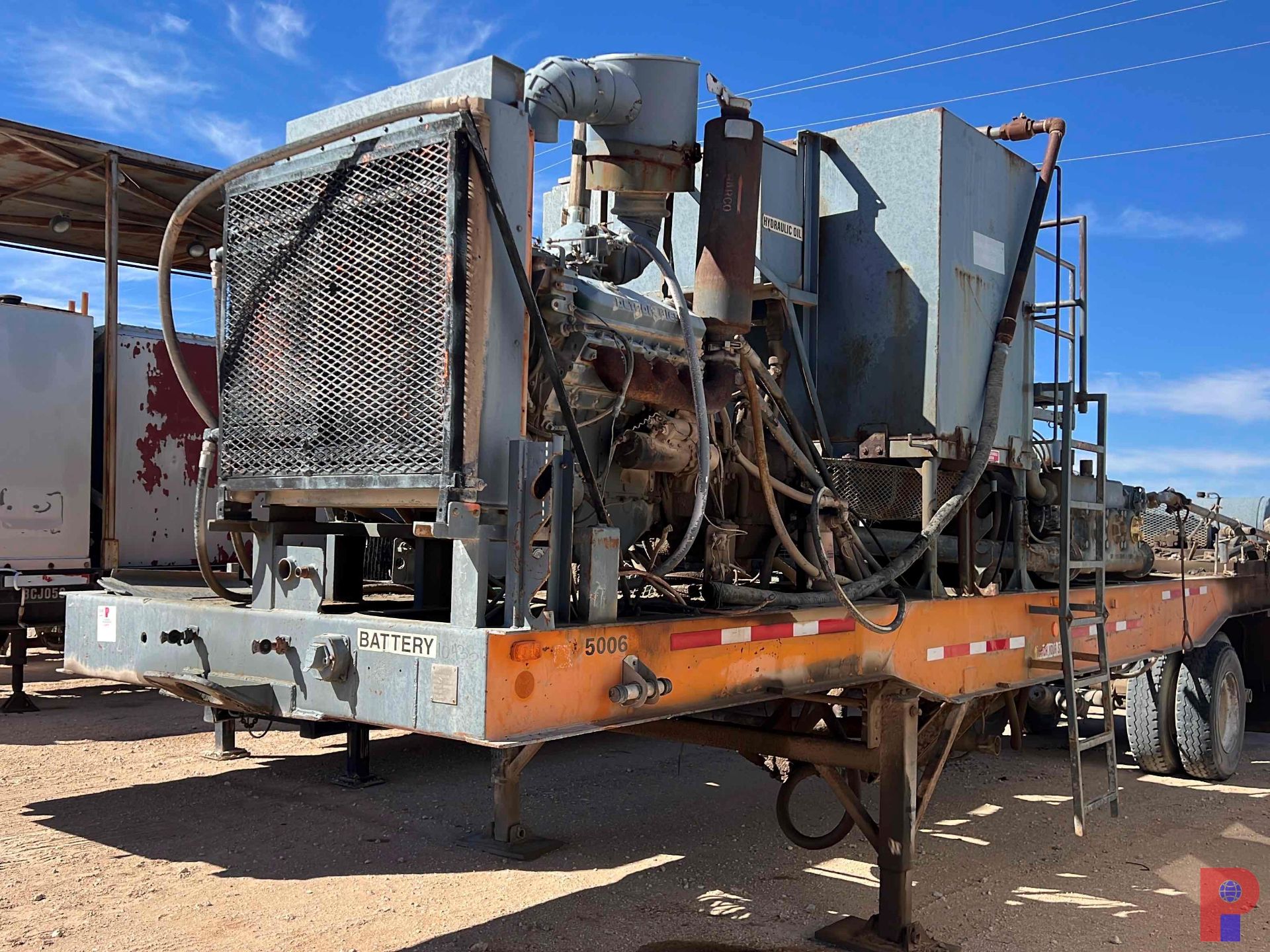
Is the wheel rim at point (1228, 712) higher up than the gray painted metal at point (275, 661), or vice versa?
the gray painted metal at point (275, 661)

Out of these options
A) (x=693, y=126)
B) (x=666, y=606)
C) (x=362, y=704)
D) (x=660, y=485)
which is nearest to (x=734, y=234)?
(x=693, y=126)

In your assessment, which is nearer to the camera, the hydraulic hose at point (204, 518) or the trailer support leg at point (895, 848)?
the hydraulic hose at point (204, 518)

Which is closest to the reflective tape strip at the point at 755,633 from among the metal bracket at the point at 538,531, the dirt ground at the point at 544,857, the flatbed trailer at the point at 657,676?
the flatbed trailer at the point at 657,676

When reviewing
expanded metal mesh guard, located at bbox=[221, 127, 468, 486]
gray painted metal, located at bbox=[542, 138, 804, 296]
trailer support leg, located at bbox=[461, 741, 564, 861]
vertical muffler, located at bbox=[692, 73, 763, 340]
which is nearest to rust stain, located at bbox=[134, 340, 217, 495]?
trailer support leg, located at bbox=[461, 741, 564, 861]

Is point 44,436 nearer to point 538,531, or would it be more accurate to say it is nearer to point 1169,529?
point 538,531

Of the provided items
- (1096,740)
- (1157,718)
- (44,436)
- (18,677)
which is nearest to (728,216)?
(1096,740)

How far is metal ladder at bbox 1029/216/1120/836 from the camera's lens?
5.43 metres

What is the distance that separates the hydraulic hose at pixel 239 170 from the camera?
3.33m

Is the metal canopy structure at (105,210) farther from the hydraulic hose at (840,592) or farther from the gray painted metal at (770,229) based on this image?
the hydraulic hose at (840,592)

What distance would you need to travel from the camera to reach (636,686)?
341 cm

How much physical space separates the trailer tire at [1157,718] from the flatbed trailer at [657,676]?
2032mm

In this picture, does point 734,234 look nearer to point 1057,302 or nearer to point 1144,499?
point 1057,302

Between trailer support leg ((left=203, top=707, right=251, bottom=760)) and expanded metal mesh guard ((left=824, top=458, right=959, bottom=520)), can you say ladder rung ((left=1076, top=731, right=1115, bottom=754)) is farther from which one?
trailer support leg ((left=203, top=707, right=251, bottom=760))

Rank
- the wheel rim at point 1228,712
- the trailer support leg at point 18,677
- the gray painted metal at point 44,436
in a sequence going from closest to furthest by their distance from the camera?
the wheel rim at point 1228,712 → the trailer support leg at point 18,677 → the gray painted metal at point 44,436
